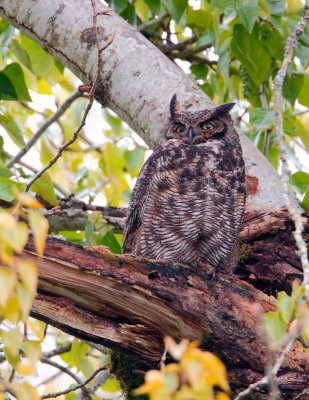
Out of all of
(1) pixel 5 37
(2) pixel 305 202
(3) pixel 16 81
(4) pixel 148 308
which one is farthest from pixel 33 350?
(1) pixel 5 37

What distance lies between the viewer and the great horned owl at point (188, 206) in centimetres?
305

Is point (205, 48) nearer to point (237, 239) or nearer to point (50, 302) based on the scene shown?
point (237, 239)

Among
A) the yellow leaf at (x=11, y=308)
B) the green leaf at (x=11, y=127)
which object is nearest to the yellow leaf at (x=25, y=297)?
the yellow leaf at (x=11, y=308)

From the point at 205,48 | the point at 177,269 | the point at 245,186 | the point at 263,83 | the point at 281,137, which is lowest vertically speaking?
the point at 177,269

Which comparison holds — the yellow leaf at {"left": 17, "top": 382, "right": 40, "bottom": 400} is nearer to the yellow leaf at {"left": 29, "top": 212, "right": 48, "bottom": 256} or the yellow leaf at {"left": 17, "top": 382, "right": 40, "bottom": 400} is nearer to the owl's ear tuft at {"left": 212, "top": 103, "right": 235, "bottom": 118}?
the yellow leaf at {"left": 29, "top": 212, "right": 48, "bottom": 256}

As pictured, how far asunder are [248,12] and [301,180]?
681 mm

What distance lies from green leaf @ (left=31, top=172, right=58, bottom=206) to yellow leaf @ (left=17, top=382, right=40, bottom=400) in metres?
1.91

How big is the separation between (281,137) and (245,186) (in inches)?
48.5

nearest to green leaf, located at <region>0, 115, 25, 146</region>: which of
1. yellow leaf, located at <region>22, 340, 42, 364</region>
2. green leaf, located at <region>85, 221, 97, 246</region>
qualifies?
green leaf, located at <region>85, 221, 97, 246</region>

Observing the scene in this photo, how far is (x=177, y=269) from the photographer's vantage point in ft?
8.24

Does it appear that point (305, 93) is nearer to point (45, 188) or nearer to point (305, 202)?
point (305, 202)

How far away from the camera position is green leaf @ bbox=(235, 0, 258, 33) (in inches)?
126

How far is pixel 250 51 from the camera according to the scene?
357 centimetres

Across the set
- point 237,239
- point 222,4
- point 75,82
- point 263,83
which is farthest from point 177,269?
point 75,82
